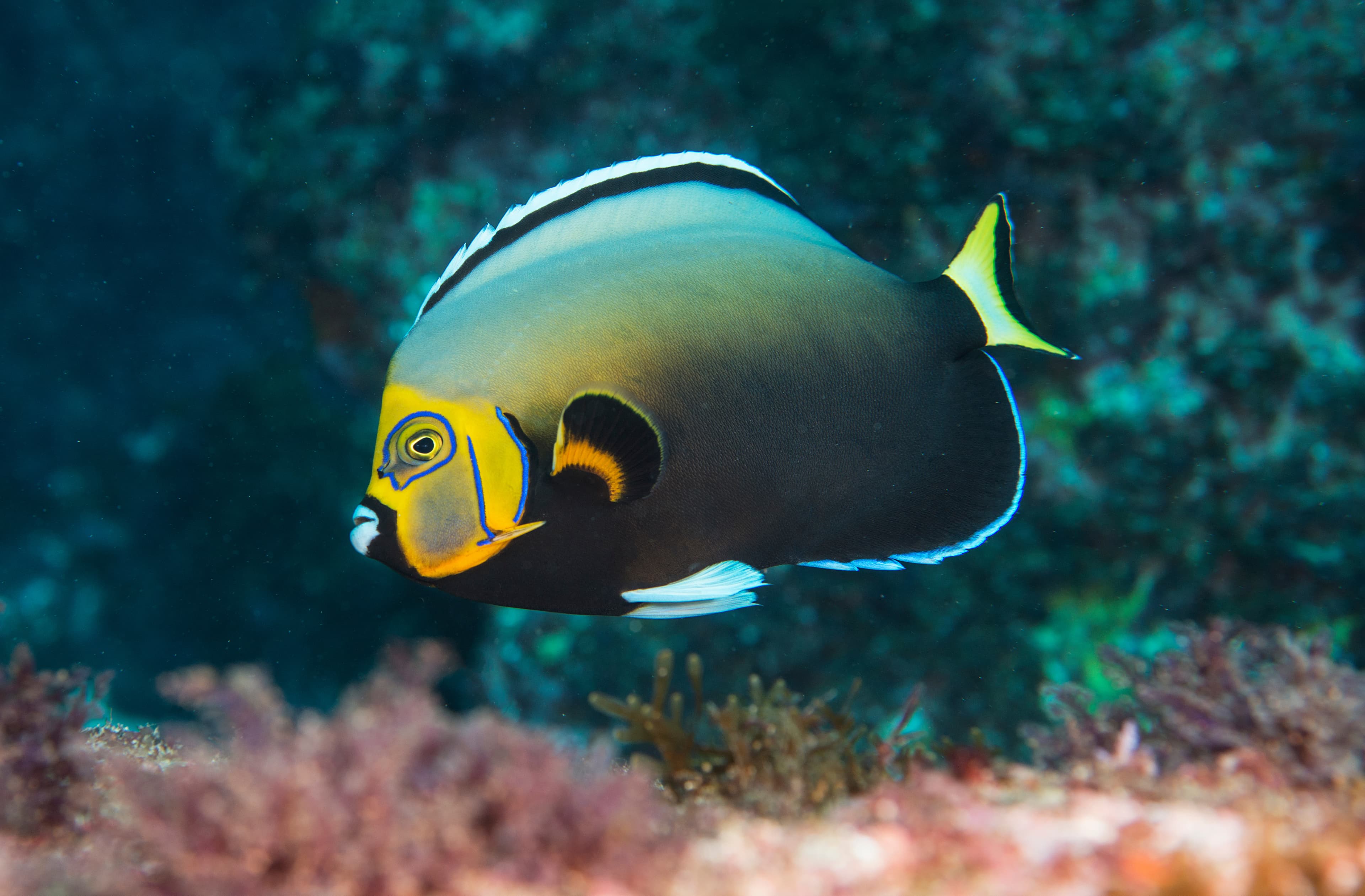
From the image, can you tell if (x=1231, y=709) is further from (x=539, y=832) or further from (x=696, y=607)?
(x=539, y=832)

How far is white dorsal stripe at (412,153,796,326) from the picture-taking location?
194 cm

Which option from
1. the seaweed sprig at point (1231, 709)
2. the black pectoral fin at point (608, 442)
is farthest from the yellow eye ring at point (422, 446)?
the seaweed sprig at point (1231, 709)

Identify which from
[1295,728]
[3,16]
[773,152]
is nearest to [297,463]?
[3,16]

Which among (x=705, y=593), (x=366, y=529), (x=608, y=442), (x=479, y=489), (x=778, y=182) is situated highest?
(x=778, y=182)

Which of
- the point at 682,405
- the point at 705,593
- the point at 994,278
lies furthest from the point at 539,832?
the point at 994,278

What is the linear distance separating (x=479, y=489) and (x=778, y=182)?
2.23 meters

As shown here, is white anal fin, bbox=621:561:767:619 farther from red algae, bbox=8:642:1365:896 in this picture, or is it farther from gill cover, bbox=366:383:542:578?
red algae, bbox=8:642:1365:896

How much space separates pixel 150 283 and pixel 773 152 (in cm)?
522

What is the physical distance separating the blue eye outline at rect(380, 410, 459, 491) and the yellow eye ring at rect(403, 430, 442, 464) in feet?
0.07

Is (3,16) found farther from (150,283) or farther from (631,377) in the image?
(631,377)

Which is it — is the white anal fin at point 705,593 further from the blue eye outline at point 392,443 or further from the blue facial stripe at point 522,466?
the blue eye outline at point 392,443

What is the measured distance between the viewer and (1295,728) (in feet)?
5.12

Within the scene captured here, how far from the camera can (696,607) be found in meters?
1.89

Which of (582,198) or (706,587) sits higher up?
(582,198)
